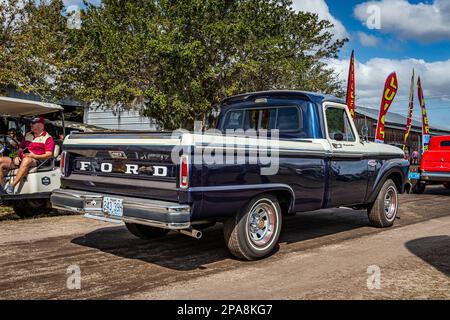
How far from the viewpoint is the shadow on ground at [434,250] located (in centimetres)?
533

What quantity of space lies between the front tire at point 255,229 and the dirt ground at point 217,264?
16 centimetres

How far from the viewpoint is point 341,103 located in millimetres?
6789

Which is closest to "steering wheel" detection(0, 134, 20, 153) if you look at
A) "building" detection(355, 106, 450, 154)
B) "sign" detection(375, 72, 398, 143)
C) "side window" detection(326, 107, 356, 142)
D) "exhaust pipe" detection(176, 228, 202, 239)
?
"exhaust pipe" detection(176, 228, 202, 239)

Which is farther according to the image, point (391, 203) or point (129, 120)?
point (129, 120)

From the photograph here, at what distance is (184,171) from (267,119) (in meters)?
2.57

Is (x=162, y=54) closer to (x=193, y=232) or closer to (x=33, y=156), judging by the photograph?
(x=33, y=156)

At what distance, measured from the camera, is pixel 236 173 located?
16.0 feet

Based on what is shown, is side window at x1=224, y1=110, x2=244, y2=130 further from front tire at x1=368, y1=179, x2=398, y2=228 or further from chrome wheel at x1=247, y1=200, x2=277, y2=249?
front tire at x1=368, y1=179, x2=398, y2=228

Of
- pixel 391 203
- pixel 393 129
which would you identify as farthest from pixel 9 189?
pixel 393 129

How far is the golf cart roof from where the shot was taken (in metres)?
7.93

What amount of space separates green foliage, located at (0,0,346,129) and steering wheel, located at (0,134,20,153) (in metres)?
6.83

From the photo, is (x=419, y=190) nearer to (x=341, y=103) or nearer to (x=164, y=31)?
(x=341, y=103)
